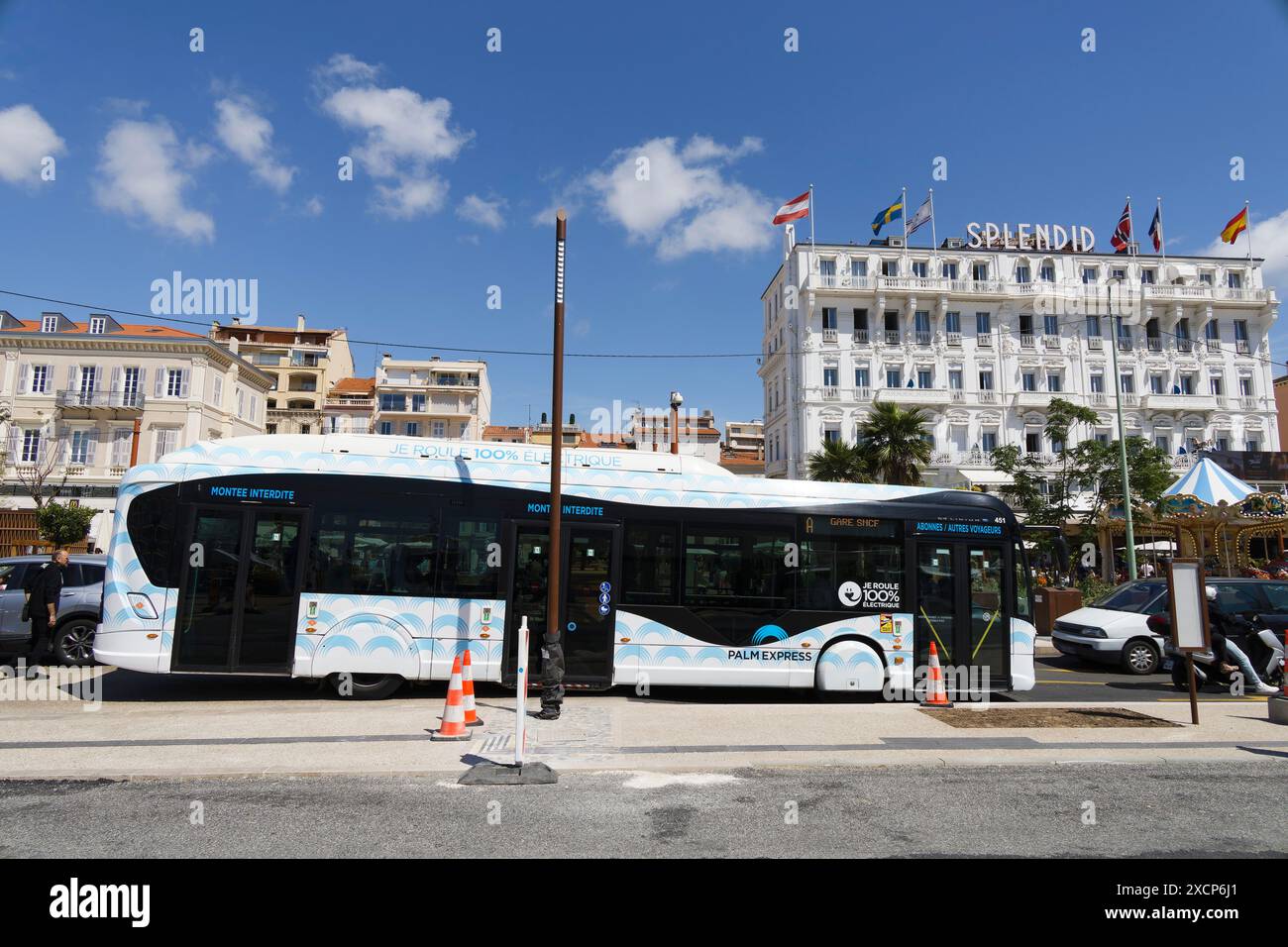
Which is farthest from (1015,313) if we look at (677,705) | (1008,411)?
(677,705)

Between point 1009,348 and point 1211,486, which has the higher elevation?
point 1009,348

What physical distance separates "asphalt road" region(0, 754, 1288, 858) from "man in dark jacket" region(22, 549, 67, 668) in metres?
5.43

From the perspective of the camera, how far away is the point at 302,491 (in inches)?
392

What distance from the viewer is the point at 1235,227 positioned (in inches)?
1566

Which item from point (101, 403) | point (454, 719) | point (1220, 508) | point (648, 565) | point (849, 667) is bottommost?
point (454, 719)

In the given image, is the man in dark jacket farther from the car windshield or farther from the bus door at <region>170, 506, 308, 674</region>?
the car windshield

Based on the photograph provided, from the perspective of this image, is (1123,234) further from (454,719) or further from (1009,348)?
(454,719)

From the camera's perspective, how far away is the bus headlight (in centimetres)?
942

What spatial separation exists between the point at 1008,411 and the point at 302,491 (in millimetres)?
45674

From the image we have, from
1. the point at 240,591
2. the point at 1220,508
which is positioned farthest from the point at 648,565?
the point at 1220,508

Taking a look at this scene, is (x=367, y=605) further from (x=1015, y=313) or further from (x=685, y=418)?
(x=685, y=418)

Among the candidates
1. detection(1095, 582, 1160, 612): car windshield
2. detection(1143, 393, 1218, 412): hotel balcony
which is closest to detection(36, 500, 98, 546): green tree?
detection(1095, 582, 1160, 612): car windshield

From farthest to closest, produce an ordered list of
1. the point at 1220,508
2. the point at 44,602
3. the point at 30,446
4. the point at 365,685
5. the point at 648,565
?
1. the point at 30,446
2. the point at 1220,508
3. the point at 44,602
4. the point at 648,565
5. the point at 365,685

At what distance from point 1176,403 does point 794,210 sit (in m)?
31.1
